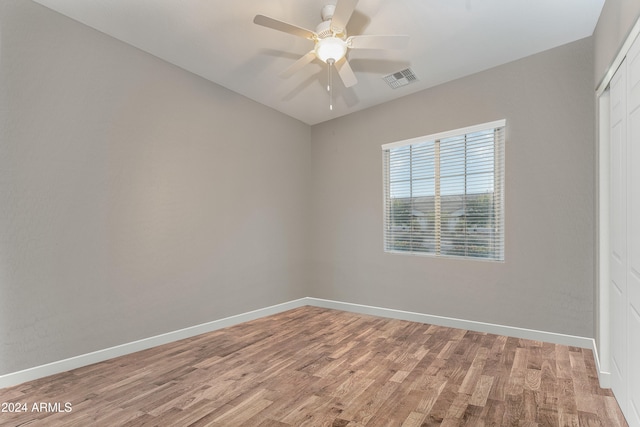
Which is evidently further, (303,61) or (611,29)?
(303,61)

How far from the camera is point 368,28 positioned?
9.86 feet

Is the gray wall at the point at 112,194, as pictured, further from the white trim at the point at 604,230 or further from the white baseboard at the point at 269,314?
the white trim at the point at 604,230

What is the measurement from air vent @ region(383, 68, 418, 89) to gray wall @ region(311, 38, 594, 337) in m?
0.35

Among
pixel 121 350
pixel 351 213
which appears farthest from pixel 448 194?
pixel 121 350

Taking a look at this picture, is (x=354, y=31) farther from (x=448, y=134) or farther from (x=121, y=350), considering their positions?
(x=121, y=350)

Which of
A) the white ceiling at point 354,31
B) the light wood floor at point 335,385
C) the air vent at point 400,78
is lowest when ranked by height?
the light wood floor at point 335,385

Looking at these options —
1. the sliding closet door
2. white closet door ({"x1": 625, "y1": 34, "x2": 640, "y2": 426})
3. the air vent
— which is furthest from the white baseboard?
the air vent

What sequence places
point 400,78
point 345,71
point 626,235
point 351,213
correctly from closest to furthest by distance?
point 626,235 < point 345,71 < point 400,78 < point 351,213

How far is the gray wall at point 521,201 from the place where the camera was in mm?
3209

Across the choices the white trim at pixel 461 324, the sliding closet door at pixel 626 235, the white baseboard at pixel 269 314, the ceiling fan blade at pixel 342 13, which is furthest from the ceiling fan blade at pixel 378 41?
the white trim at pixel 461 324

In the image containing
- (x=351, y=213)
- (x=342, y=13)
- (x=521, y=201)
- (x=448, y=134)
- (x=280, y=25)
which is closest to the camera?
(x=342, y=13)

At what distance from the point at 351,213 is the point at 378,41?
2602 millimetres

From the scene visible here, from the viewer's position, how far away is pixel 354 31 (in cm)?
305

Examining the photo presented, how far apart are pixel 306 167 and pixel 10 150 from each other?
3406 mm
